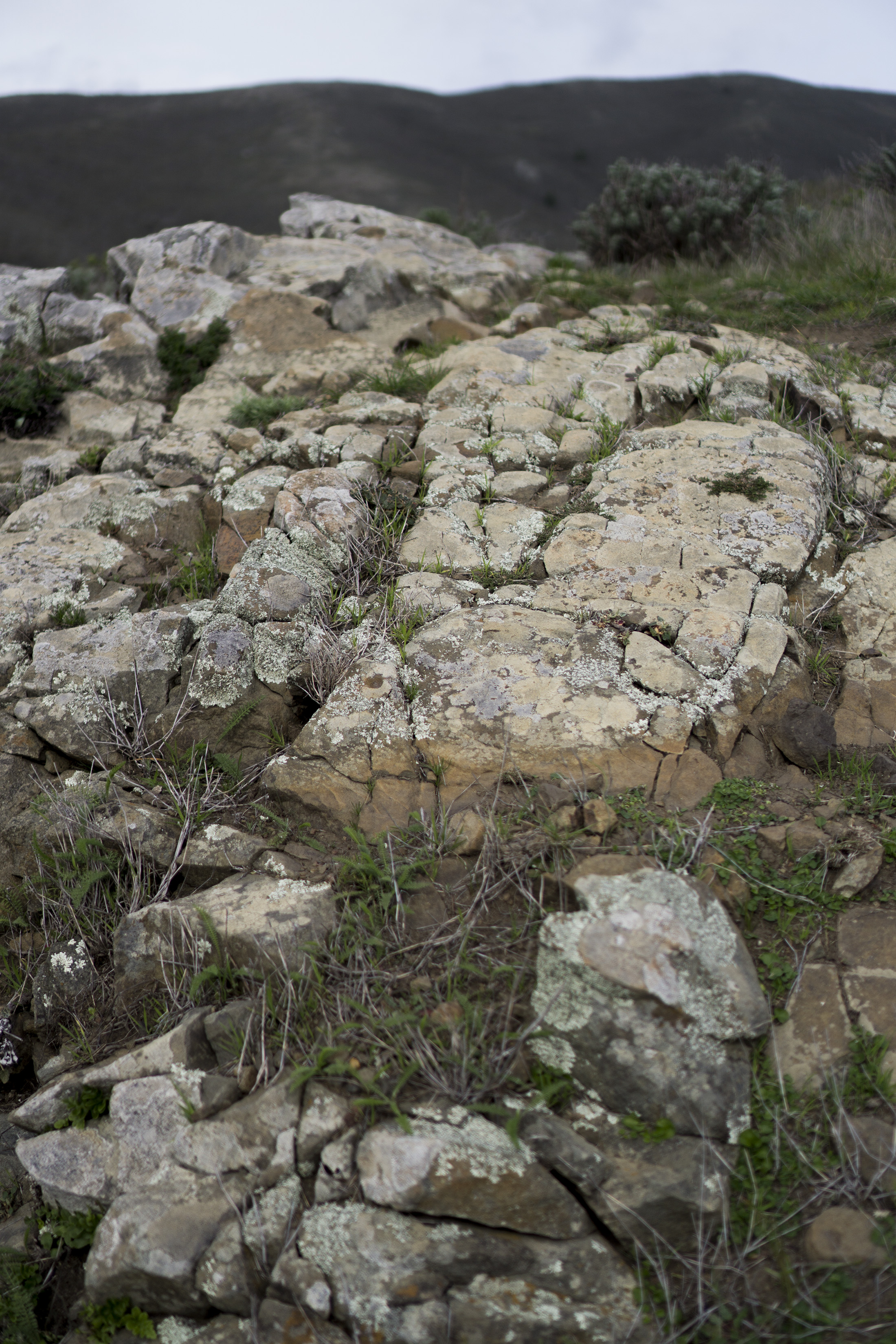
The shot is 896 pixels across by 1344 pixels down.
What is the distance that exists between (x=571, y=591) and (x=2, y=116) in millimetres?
32281

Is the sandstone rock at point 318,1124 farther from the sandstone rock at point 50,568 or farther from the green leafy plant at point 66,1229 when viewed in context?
the sandstone rock at point 50,568

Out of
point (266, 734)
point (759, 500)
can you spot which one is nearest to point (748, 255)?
point (759, 500)

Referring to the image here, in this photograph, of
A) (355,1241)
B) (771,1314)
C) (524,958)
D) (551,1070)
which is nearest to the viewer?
(771,1314)

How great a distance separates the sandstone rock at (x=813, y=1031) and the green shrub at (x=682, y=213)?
24.0 feet

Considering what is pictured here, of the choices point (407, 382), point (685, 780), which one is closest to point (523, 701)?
point (685, 780)

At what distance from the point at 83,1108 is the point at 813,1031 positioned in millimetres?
2295

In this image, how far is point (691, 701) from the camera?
3227 mm

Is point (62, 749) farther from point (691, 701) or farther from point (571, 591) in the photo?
point (691, 701)

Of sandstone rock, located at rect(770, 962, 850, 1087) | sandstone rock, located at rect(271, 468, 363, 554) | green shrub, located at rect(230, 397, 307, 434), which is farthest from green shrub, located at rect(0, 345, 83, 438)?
sandstone rock, located at rect(770, 962, 850, 1087)

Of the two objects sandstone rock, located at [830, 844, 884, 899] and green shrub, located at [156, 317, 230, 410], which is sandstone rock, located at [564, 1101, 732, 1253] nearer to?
sandstone rock, located at [830, 844, 884, 899]

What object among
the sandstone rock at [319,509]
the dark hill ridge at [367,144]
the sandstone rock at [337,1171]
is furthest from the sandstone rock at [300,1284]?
the dark hill ridge at [367,144]

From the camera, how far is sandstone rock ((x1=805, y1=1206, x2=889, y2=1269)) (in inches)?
78.4

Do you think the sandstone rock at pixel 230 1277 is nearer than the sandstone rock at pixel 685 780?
Yes

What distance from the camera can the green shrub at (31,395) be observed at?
18.1 feet
